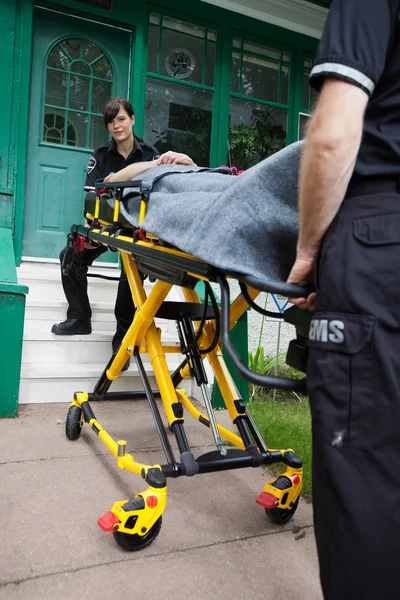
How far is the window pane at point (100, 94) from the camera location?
5.63 metres

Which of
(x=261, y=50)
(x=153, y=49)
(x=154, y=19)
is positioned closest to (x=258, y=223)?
(x=153, y=49)

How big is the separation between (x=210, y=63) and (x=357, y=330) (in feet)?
18.8

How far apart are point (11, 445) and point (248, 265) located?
2.19 m

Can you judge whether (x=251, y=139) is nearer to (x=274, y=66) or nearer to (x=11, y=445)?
(x=274, y=66)

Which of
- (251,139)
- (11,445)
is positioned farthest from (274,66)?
(11,445)

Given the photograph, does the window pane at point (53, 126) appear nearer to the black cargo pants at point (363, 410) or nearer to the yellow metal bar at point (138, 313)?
the yellow metal bar at point (138, 313)

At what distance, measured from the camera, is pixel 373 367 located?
1102 millimetres

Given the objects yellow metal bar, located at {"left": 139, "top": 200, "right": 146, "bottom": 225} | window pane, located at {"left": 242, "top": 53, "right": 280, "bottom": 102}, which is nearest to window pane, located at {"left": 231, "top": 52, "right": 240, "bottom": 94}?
window pane, located at {"left": 242, "top": 53, "right": 280, "bottom": 102}

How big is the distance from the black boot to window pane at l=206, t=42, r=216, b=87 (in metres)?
3.49

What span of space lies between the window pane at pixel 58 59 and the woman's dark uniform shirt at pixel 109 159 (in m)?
1.95

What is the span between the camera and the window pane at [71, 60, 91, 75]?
5.52 meters

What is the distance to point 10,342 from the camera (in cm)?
343

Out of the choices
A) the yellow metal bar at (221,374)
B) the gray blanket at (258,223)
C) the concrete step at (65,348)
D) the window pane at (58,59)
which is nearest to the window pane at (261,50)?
the window pane at (58,59)

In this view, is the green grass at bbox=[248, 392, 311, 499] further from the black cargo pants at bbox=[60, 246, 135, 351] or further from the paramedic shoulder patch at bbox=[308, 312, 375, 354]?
the paramedic shoulder patch at bbox=[308, 312, 375, 354]
